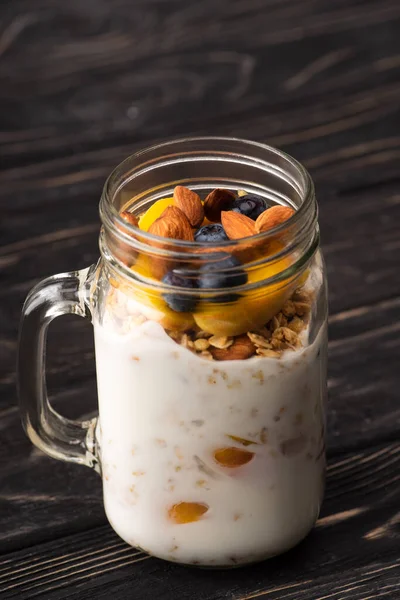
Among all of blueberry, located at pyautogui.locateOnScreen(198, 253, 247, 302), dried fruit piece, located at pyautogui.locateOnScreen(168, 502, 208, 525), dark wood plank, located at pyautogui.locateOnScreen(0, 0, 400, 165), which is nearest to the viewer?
blueberry, located at pyautogui.locateOnScreen(198, 253, 247, 302)

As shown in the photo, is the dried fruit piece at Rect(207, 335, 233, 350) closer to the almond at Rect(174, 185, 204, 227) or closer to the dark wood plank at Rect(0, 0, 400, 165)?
the almond at Rect(174, 185, 204, 227)

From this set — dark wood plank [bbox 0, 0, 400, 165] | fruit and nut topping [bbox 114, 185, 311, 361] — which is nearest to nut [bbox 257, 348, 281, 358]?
fruit and nut topping [bbox 114, 185, 311, 361]

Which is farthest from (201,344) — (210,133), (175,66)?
(175,66)

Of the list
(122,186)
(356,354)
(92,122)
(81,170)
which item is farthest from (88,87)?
(122,186)

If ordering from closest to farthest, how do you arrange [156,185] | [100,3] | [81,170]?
[156,185] → [81,170] → [100,3]

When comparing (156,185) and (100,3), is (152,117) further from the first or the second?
(156,185)
